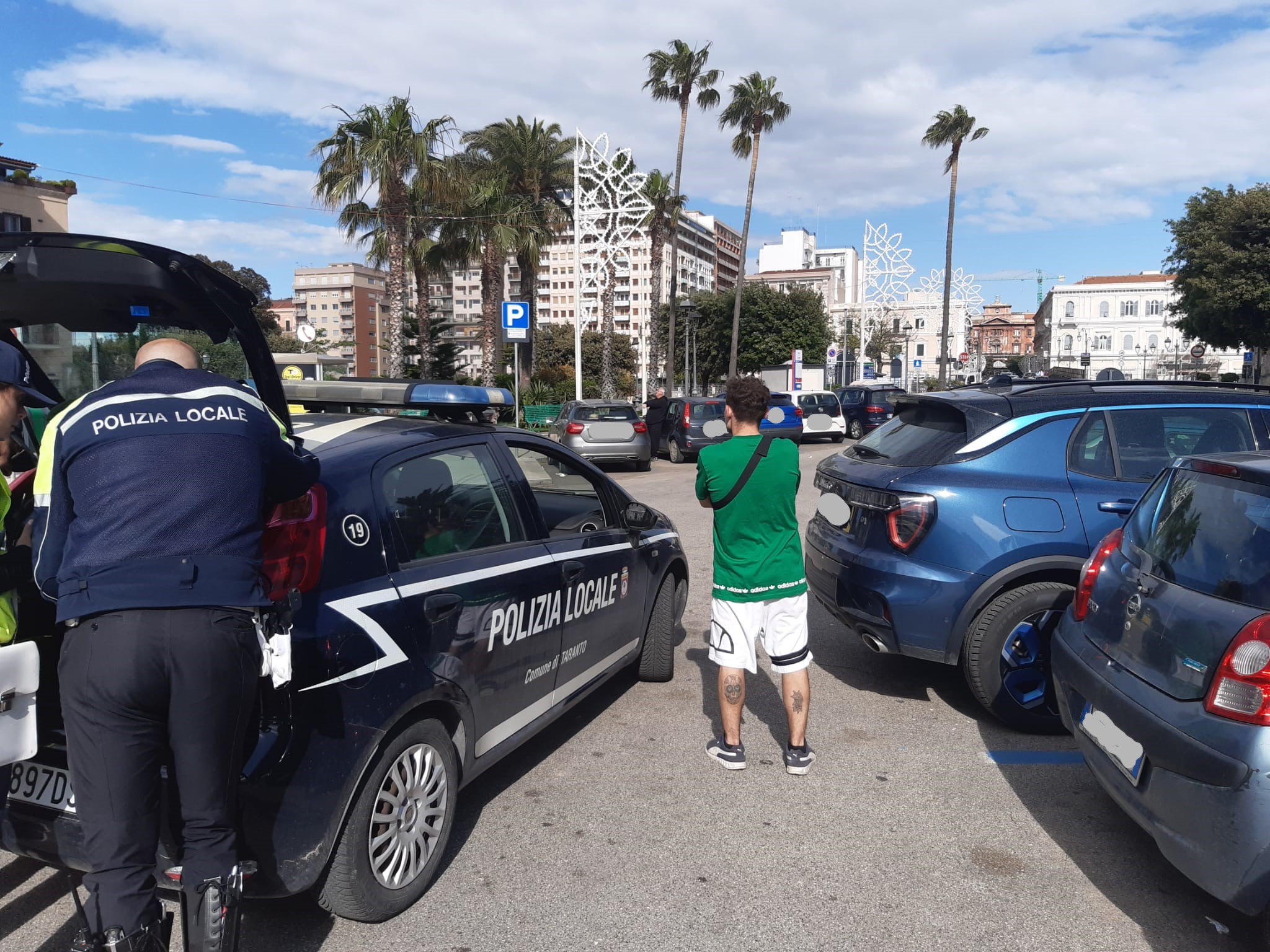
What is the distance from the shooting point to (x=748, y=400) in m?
4.35

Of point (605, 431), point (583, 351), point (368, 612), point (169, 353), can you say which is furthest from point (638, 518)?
point (583, 351)

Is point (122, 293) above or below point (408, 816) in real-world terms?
above

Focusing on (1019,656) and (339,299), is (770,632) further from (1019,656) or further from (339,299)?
(339,299)

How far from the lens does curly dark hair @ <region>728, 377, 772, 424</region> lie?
4.35 m

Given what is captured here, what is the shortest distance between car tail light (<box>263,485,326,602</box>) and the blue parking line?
131 inches

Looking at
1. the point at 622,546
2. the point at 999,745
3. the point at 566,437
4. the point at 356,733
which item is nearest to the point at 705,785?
the point at 622,546

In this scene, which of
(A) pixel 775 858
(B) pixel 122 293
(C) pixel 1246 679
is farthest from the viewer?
(A) pixel 775 858

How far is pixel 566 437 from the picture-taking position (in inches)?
743

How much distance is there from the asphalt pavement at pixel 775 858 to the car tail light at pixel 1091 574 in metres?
0.87

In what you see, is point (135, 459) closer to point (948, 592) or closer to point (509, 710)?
point (509, 710)

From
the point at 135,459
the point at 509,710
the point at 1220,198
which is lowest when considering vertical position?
the point at 509,710

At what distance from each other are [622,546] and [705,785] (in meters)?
1.28

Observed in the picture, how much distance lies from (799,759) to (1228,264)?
121 ft

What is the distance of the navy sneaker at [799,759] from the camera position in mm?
4273
